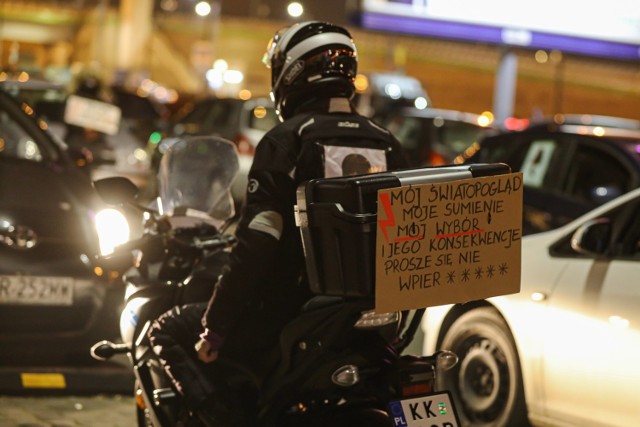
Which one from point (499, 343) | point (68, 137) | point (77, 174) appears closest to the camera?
point (499, 343)

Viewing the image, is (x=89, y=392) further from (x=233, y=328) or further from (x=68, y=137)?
(x=68, y=137)

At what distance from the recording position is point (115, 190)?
538cm

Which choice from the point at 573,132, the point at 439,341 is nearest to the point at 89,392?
the point at 439,341

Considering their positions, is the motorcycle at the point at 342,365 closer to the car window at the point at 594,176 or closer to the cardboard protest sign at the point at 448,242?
the cardboard protest sign at the point at 448,242

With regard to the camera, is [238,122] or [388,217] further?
[238,122]

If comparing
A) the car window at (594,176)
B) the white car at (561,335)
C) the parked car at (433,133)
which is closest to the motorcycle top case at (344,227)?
the white car at (561,335)

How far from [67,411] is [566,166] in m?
5.30

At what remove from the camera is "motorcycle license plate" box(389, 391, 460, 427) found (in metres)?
4.09

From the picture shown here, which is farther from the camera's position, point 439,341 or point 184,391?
point 439,341

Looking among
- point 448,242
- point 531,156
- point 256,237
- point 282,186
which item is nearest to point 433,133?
point 531,156

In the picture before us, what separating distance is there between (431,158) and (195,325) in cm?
1299

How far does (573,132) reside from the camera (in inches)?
436

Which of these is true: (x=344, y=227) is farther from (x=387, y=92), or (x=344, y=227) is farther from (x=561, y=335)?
(x=387, y=92)

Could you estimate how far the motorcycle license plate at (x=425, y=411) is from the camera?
4.09 m
